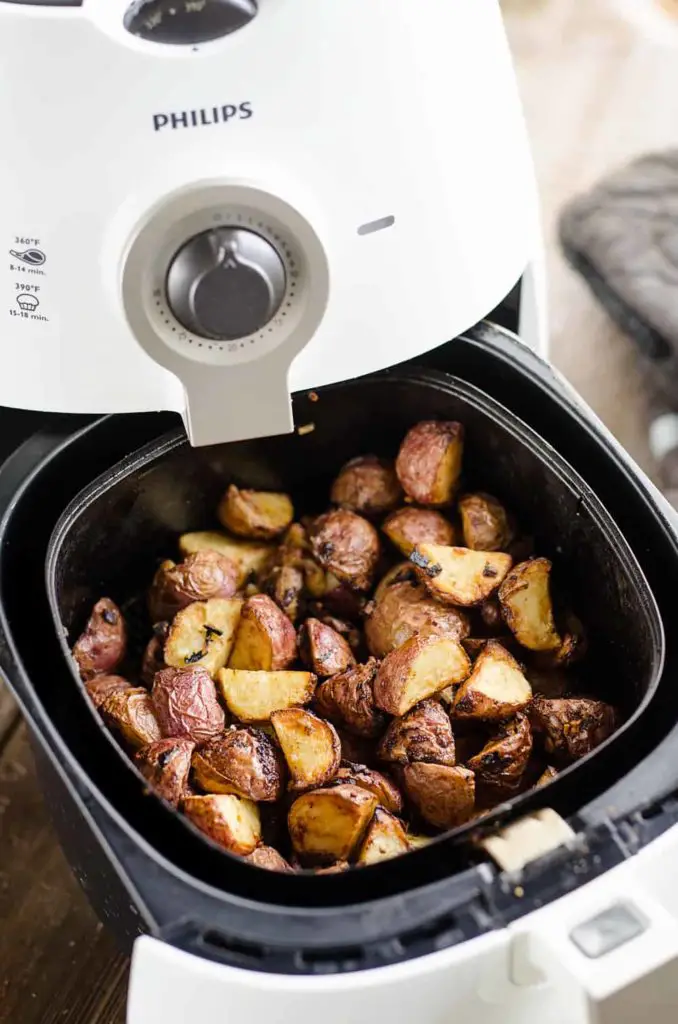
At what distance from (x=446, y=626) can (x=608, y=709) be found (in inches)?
3.4

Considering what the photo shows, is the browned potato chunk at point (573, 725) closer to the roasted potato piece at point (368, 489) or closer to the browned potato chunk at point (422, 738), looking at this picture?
the browned potato chunk at point (422, 738)

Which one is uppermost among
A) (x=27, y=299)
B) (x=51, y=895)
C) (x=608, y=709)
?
(x=27, y=299)

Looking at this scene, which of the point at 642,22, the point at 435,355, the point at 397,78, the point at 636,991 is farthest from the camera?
the point at 642,22

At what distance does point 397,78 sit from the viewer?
1.56 ft

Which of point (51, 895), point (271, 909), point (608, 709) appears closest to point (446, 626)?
point (608, 709)

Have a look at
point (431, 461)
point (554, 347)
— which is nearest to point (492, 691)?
point (431, 461)

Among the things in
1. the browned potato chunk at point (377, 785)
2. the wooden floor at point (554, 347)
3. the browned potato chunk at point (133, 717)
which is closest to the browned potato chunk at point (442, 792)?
the browned potato chunk at point (377, 785)

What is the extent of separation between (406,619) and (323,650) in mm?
44

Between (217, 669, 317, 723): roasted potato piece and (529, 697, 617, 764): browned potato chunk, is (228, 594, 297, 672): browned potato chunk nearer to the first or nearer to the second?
(217, 669, 317, 723): roasted potato piece

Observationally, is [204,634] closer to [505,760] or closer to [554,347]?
[505,760]

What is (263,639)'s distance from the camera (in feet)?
1.83

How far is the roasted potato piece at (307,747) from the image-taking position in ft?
1.64

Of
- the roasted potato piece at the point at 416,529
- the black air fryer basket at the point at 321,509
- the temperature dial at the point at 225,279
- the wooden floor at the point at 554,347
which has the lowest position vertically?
the wooden floor at the point at 554,347

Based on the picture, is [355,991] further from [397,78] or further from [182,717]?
[397,78]
